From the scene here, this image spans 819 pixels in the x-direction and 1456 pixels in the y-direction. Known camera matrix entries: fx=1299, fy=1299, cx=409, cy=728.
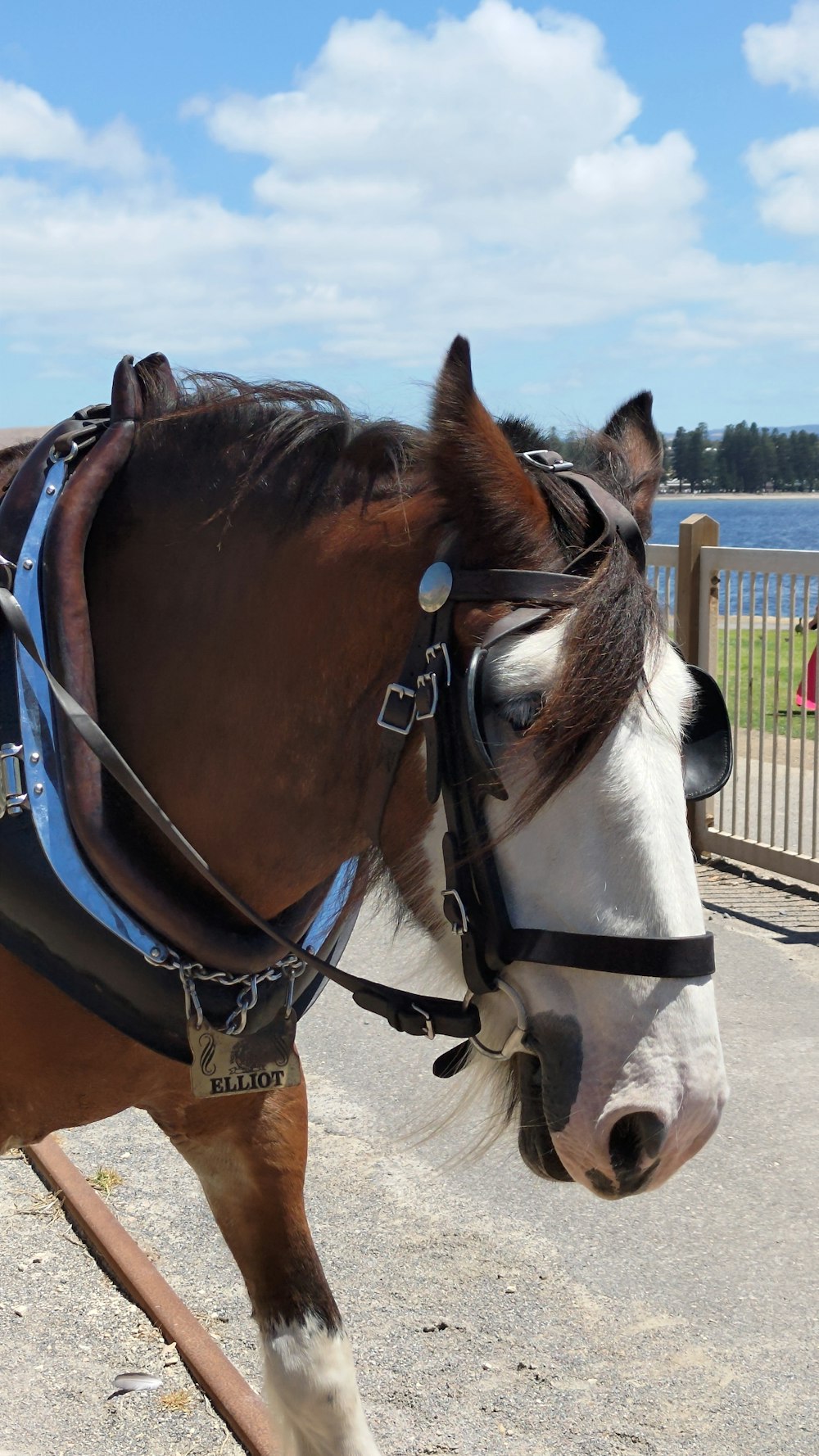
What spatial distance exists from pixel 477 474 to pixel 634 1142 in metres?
0.78

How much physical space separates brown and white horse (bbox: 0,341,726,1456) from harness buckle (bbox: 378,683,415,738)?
40 millimetres

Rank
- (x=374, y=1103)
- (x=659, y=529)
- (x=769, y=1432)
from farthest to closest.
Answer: (x=659, y=529), (x=374, y=1103), (x=769, y=1432)

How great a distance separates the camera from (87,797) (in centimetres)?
182

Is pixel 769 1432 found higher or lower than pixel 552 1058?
lower

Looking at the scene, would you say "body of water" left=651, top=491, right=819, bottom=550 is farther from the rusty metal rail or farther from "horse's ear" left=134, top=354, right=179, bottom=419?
"horse's ear" left=134, top=354, right=179, bottom=419

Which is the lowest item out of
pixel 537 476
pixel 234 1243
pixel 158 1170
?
pixel 158 1170

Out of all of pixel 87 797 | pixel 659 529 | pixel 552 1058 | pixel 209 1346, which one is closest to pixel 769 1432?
pixel 209 1346

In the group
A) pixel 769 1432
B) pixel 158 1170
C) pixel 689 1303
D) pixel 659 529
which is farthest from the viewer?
pixel 659 529

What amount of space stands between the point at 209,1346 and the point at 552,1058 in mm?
1695

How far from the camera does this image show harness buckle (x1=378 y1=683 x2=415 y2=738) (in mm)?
1545

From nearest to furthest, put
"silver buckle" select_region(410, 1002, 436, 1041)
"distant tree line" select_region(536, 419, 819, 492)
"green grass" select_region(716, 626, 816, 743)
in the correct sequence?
"silver buckle" select_region(410, 1002, 436, 1041) < "distant tree line" select_region(536, 419, 819, 492) < "green grass" select_region(716, 626, 816, 743)

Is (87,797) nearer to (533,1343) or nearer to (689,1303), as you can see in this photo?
(533,1343)

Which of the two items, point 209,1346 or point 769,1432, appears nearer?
point 769,1432

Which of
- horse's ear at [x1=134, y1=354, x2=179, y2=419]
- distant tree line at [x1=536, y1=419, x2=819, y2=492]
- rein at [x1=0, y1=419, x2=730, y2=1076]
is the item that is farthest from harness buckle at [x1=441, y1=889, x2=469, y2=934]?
horse's ear at [x1=134, y1=354, x2=179, y2=419]
